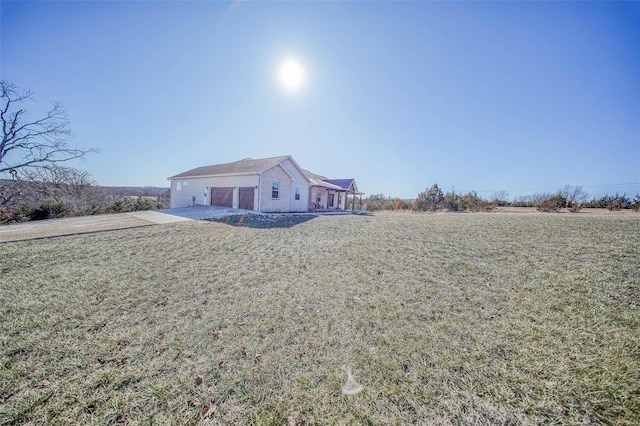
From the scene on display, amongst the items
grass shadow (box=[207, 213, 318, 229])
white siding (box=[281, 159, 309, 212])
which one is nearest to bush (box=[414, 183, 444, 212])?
white siding (box=[281, 159, 309, 212])

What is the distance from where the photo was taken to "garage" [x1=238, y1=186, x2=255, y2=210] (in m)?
18.1

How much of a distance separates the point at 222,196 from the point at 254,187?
14.0 ft

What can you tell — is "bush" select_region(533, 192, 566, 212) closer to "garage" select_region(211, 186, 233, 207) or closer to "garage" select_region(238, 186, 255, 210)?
"garage" select_region(238, 186, 255, 210)

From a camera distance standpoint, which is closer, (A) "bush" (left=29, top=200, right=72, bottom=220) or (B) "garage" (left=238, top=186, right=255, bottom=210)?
(A) "bush" (left=29, top=200, right=72, bottom=220)

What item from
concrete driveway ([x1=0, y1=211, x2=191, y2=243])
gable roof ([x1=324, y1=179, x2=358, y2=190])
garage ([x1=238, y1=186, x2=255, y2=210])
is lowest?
concrete driveway ([x1=0, y1=211, x2=191, y2=243])

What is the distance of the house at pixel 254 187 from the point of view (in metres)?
17.8

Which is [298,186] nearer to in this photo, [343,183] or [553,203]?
[343,183]

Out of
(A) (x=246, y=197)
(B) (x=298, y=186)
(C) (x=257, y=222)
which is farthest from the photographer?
(B) (x=298, y=186)

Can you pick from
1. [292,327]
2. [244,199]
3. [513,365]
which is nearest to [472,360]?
[513,365]

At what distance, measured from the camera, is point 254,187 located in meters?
17.7

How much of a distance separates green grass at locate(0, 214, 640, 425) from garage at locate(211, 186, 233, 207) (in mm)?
12820

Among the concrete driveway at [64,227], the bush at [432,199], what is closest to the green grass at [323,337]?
the concrete driveway at [64,227]

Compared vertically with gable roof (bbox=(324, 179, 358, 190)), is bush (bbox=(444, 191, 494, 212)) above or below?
below

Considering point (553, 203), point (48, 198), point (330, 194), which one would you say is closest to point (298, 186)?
point (330, 194)
